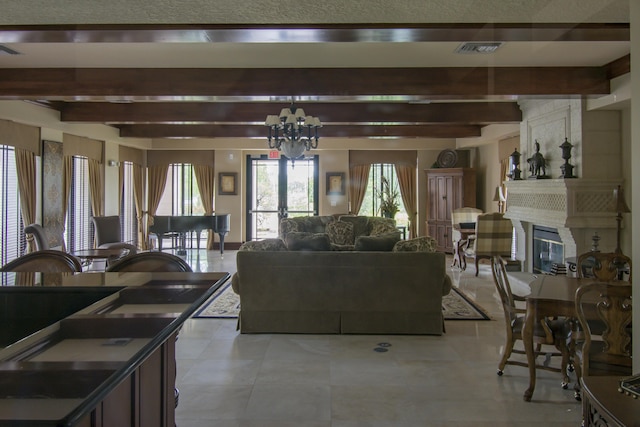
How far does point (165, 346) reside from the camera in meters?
1.86

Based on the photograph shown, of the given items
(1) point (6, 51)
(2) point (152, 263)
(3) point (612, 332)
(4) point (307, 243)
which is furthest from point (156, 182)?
(3) point (612, 332)

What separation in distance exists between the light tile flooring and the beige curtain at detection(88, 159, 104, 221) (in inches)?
211

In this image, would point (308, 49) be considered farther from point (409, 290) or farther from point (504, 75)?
point (409, 290)

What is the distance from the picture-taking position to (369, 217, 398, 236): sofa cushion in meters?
8.55

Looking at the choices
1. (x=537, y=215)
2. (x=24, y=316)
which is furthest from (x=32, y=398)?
(x=537, y=215)

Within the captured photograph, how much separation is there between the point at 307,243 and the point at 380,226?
4088 millimetres

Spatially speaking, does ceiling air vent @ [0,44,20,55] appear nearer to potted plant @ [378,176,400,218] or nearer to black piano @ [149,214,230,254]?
black piano @ [149,214,230,254]

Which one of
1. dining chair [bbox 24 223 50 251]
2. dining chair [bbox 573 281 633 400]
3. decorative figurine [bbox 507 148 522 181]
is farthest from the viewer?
decorative figurine [bbox 507 148 522 181]

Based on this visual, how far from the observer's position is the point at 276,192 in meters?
11.8

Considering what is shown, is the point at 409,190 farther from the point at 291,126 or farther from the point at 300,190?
the point at 291,126

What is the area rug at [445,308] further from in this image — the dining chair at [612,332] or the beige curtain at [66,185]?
the beige curtain at [66,185]

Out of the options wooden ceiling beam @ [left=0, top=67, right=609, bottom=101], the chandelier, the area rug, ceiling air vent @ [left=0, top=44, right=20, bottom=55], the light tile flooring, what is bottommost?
the light tile flooring

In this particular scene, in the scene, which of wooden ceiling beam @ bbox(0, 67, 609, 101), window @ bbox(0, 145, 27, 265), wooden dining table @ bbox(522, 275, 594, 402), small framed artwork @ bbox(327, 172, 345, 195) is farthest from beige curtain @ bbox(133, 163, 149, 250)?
wooden dining table @ bbox(522, 275, 594, 402)

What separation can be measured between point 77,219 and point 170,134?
2385mm
